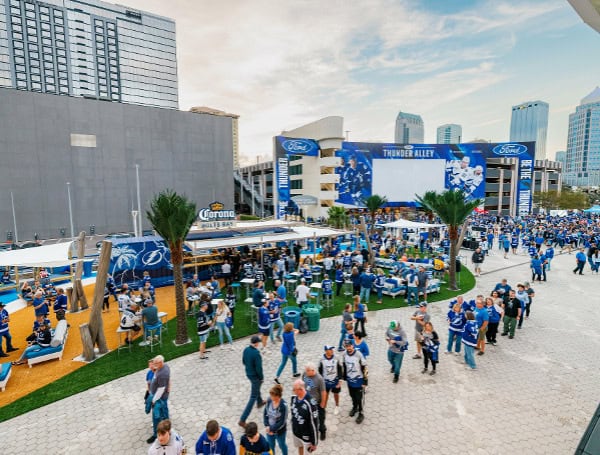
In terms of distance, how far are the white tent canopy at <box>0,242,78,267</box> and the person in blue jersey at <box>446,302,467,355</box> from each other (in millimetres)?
12383

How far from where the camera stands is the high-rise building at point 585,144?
564 ft

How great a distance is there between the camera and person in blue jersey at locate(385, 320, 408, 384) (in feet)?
24.1

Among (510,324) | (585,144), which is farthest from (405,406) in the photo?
(585,144)

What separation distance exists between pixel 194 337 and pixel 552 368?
9.96 meters

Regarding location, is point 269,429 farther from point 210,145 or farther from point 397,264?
point 210,145

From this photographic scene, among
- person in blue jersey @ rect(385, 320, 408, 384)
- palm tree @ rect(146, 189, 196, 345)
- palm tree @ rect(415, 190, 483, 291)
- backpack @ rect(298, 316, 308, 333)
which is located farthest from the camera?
palm tree @ rect(415, 190, 483, 291)

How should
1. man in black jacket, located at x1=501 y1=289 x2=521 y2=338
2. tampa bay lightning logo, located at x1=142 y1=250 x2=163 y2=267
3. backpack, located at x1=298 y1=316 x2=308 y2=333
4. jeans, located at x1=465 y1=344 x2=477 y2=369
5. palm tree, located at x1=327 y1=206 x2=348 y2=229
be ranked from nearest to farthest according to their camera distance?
jeans, located at x1=465 y1=344 x2=477 y2=369 → man in black jacket, located at x1=501 y1=289 x2=521 y2=338 → backpack, located at x1=298 y1=316 x2=308 y2=333 → tampa bay lightning logo, located at x1=142 y1=250 x2=163 y2=267 → palm tree, located at x1=327 y1=206 x2=348 y2=229

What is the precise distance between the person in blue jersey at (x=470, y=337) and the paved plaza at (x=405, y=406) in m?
0.32

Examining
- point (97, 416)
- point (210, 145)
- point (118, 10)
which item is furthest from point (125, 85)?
point (97, 416)

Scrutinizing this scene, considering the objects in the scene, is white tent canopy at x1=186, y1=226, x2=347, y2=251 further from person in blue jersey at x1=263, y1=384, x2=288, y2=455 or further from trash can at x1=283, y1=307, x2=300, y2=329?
person in blue jersey at x1=263, y1=384, x2=288, y2=455

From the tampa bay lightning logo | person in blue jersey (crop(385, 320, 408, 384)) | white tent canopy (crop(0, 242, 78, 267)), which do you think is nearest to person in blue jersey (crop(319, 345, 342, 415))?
person in blue jersey (crop(385, 320, 408, 384))

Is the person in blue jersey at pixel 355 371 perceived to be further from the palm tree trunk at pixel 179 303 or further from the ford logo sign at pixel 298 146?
the ford logo sign at pixel 298 146

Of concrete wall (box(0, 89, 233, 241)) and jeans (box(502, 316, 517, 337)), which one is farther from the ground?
concrete wall (box(0, 89, 233, 241))

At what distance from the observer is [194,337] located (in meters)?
10.4
